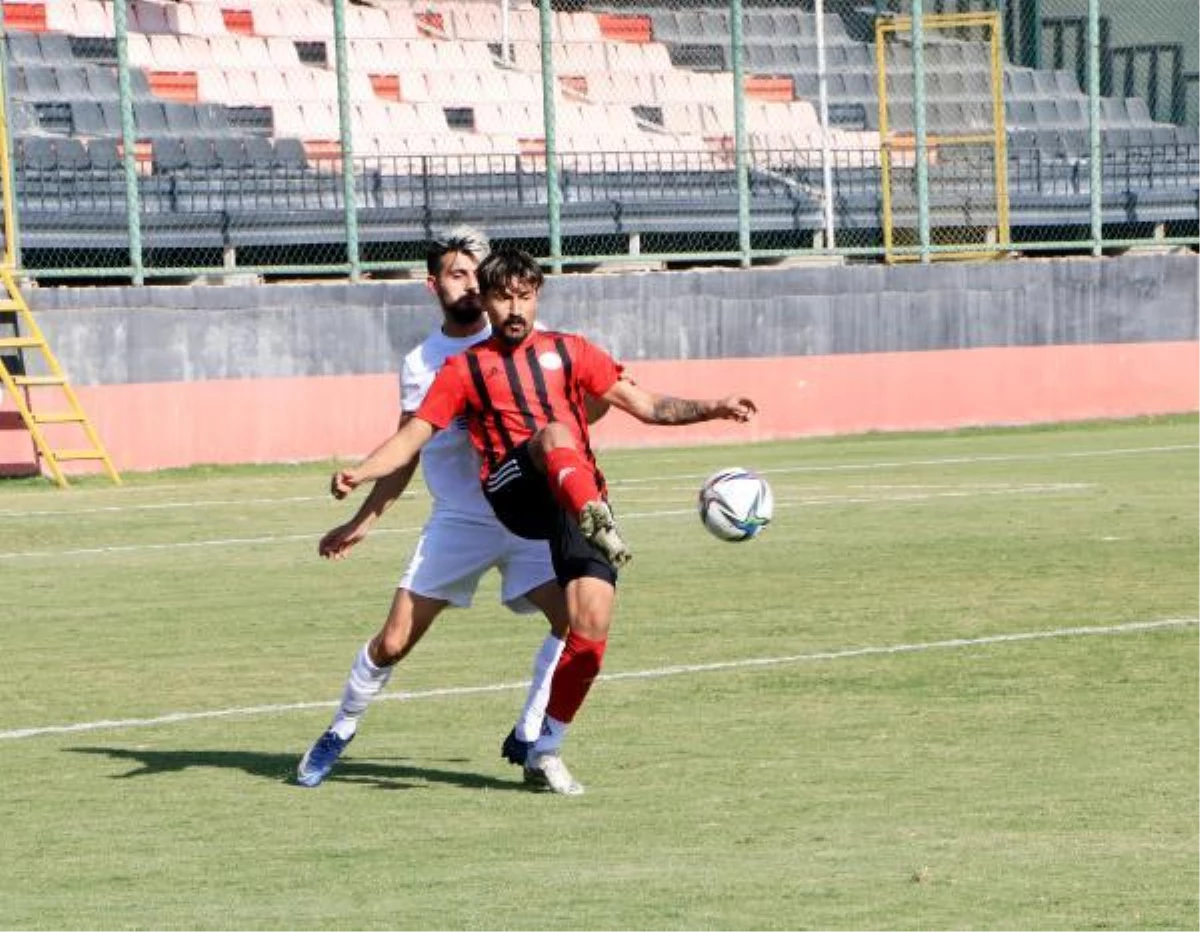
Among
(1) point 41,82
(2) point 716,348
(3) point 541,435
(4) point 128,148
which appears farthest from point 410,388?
(1) point 41,82

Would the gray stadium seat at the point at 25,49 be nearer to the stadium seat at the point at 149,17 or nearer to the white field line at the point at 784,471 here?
the stadium seat at the point at 149,17

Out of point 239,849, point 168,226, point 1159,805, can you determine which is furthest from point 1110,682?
point 168,226

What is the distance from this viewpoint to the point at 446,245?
360 inches

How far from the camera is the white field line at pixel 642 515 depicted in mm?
18250

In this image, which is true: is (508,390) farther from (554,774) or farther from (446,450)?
(554,774)

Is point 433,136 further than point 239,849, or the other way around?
point 433,136

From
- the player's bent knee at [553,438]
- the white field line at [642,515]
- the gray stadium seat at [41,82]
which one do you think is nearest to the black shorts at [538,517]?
the player's bent knee at [553,438]

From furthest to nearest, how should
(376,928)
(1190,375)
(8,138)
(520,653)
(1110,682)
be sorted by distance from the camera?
(1190,375)
(8,138)
(520,653)
(1110,682)
(376,928)

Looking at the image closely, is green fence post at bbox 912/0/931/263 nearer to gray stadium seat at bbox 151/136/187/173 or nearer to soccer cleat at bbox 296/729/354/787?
gray stadium seat at bbox 151/136/187/173

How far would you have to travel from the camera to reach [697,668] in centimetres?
1192

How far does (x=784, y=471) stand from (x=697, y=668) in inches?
499

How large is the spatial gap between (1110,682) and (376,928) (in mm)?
5089

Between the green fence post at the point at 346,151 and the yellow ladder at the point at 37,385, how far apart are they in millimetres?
3748

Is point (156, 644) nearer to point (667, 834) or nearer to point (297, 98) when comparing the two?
point (667, 834)
